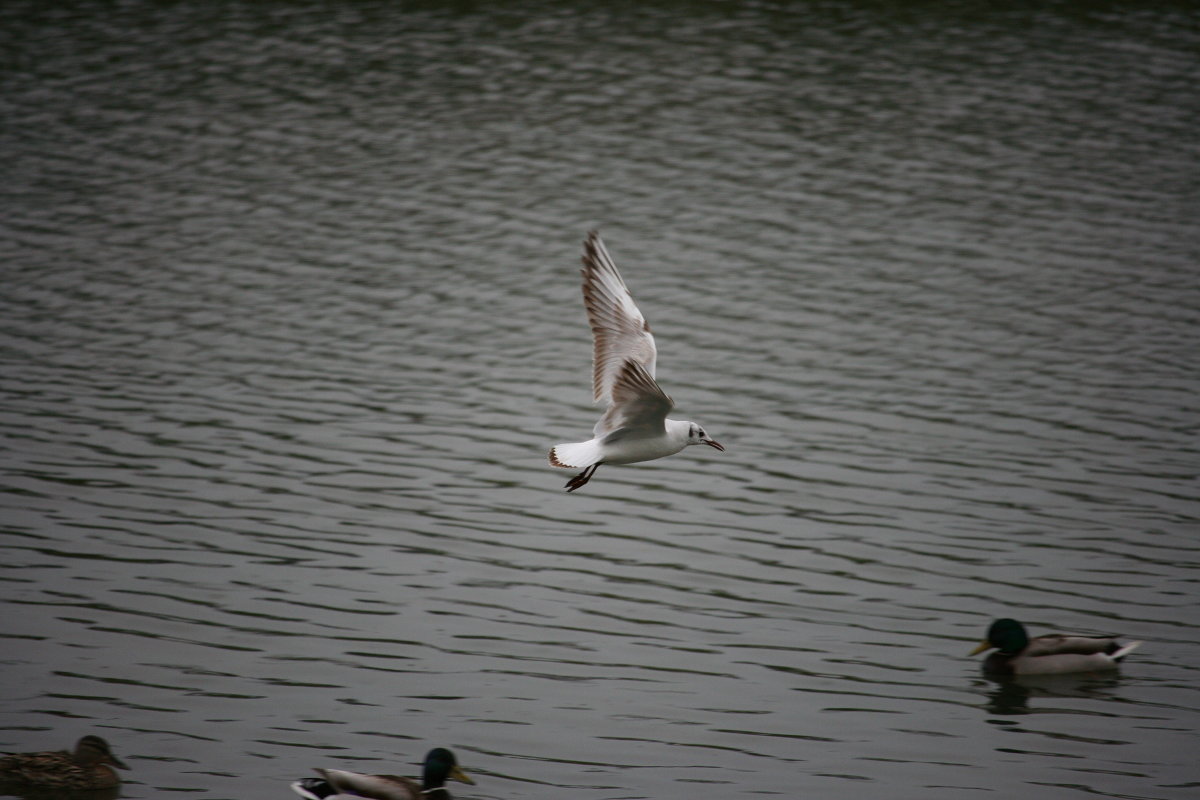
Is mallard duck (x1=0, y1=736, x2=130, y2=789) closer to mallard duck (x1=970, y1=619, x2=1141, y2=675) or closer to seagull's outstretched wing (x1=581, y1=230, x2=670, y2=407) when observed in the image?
seagull's outstretched wing (x1=581, y1=230, x2=670, y2=407)

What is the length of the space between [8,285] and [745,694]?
15.7 m

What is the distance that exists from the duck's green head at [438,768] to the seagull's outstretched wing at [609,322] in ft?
9.42

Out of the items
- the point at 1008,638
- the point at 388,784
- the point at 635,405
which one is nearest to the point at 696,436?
the point at 635,405

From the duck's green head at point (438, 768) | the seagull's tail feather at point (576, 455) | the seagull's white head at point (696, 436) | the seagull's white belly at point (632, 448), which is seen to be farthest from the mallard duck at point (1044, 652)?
the duck's green head at point (438, 768)

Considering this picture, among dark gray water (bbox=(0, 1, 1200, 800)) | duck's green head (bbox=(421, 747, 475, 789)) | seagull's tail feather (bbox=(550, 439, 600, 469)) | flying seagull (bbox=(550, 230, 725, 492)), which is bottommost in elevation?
dark gray water (bbox=(0, 1, 1200, 800))

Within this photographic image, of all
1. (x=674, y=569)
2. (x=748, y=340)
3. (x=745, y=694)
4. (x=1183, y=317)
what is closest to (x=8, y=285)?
(x=748, y=340)

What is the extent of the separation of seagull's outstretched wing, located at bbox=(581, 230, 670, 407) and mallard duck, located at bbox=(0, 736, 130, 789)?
4.45 metres

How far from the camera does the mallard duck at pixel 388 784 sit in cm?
1102

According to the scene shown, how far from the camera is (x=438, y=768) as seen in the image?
11430 mm

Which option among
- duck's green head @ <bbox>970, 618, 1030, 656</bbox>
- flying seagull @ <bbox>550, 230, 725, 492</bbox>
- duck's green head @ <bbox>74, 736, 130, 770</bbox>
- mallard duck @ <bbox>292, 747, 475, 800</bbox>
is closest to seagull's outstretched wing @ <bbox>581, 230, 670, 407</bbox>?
flying seagull @ <bbox>550, 230, 725, 492</bbox>

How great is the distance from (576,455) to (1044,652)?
4999mm

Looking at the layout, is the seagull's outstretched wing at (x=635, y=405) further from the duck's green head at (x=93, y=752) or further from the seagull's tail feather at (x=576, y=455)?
the duck's green head at (x=93, y=752)

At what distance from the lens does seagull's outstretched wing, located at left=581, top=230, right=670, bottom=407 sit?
40.1 ft

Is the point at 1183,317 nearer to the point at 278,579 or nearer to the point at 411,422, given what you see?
the point at 411,422
